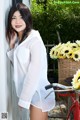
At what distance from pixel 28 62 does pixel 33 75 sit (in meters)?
0.12

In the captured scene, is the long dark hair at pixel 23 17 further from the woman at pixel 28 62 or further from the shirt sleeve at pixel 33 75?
the shirt sleeve at pixel 33 75

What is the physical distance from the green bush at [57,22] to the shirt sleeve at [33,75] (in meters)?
6.14

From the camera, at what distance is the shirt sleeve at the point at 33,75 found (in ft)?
9.57

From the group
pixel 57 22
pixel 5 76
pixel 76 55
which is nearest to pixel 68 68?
pixel 76 55

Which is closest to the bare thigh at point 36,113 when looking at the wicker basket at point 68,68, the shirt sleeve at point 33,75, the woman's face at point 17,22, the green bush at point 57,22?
the shirt sleeve at point 33,75

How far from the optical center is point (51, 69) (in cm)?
852

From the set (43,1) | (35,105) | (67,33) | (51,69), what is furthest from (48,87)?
(43,1)

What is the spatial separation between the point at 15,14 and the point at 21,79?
0.51 m

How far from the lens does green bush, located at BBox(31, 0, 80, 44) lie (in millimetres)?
9141

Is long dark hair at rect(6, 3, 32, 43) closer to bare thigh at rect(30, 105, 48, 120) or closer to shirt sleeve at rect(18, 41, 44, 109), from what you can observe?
shirt sleeve at rect(18, 41, 44, 109)

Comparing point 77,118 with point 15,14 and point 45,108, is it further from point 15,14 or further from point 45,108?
point 15,14

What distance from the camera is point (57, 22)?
9312mm

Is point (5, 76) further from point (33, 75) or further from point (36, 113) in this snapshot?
point (36, 113)

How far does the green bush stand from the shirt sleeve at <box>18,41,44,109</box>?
614 cm
